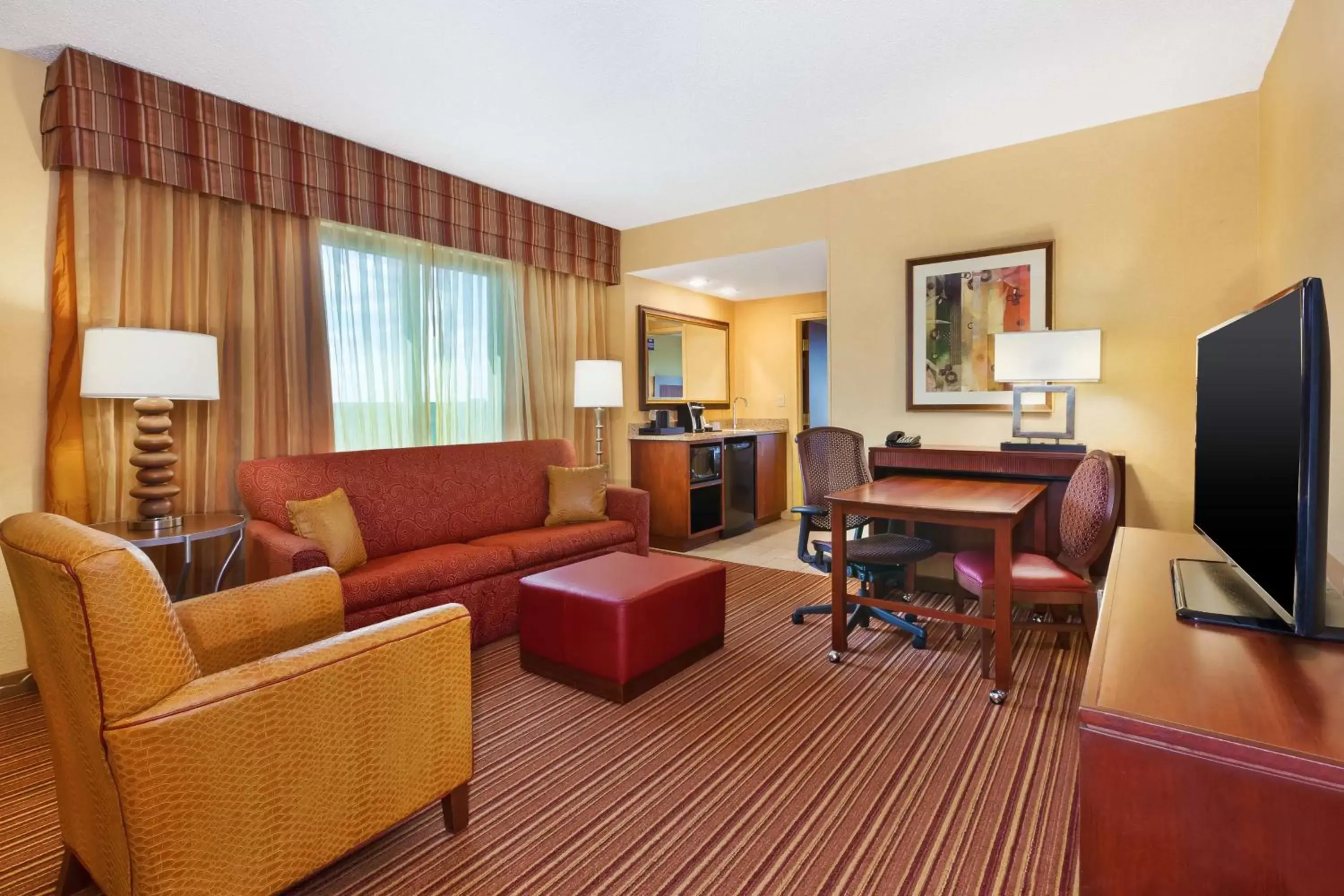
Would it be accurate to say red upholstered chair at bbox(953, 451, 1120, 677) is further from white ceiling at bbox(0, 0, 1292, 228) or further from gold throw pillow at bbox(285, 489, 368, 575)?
gold throw pillow at bbox(285, 489, 368, 575)

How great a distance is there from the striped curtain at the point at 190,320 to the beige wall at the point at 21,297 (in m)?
0.05

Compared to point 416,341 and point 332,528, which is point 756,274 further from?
point 332,528

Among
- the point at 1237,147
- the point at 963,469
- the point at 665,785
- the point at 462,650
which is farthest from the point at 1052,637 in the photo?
the point at 462,650

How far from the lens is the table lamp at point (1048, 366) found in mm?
3137

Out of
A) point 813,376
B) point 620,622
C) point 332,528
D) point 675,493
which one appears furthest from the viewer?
point 813,376

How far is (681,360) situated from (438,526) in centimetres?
309

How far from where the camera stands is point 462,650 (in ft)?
5.40

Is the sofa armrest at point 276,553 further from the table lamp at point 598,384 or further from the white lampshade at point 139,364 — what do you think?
the table lamp at point 598,384

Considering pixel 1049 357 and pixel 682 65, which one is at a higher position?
pixel 682 65

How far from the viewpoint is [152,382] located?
243cm

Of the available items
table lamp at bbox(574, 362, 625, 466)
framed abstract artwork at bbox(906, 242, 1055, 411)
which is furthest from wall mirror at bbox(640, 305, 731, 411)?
framed abstract artwork at bbox(906, 242, 1055, 411)

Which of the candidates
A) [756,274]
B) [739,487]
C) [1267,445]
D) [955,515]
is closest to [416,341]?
[756,274]

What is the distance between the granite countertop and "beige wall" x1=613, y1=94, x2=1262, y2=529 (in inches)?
51.3

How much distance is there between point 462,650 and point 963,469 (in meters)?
2.86
